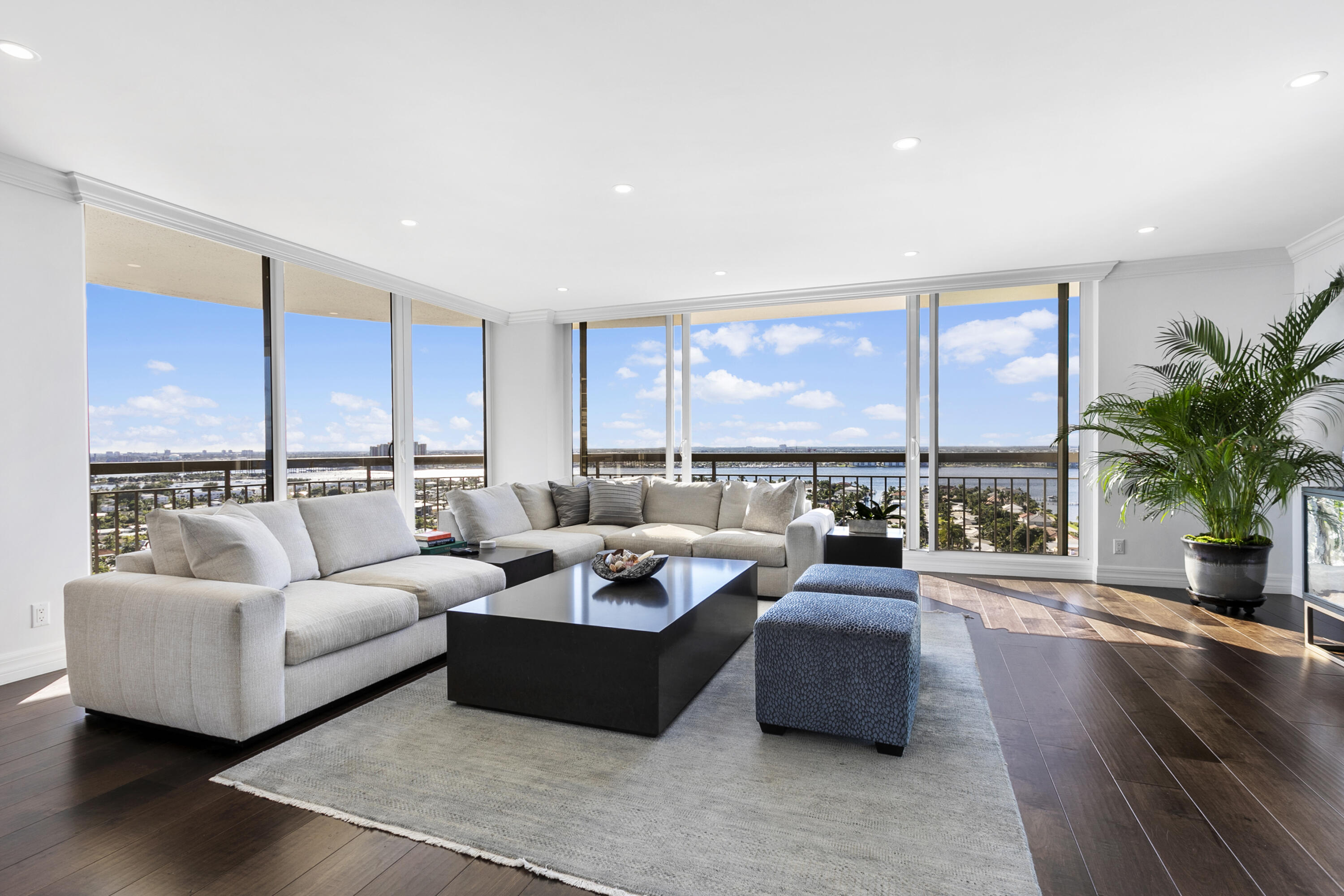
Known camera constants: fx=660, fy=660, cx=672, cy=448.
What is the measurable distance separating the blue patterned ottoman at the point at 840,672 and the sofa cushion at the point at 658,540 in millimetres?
2202

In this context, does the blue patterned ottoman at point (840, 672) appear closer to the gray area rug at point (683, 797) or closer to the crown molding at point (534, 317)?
the gray area rug at point (683, 797)

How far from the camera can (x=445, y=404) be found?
20.0 ft

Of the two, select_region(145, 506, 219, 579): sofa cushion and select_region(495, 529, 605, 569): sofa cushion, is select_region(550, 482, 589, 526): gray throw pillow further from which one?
select_region(145, 506, 219, 579): sofa cushion

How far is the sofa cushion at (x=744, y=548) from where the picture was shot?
14.7ft

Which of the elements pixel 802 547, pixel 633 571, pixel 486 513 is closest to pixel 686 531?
pixel 802 547

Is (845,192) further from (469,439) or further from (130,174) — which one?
(469,439)

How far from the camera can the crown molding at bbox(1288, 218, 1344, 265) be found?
4.06 meters

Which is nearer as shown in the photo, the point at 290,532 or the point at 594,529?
the point at 290,532

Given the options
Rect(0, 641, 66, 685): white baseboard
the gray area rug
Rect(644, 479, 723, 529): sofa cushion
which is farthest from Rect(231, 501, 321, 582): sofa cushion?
Rect(644, 479, 723, 529): sofa cushion

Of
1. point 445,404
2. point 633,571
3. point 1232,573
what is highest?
point 445,404

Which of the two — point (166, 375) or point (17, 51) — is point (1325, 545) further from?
point (166, 375)

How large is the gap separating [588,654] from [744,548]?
2242 millimetres

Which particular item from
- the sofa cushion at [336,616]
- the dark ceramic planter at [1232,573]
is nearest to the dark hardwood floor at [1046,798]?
the sofa cushion at [336,616]

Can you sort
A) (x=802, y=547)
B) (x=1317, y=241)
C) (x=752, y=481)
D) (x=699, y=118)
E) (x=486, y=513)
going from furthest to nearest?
(x=752, y=481), (x=486, y=513), (x=802, y=547), (x=1317, y=241), (x=699, y=118)
